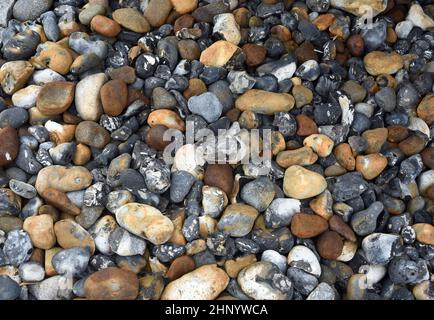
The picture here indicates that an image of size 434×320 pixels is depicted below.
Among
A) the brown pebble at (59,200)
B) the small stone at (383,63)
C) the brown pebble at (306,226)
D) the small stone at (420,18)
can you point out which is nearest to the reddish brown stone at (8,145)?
the brown pebble at (59,200)

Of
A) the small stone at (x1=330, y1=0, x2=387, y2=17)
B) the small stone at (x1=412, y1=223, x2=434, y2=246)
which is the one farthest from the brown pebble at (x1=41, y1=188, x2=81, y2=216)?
the small stone at (x1=330, y1=0, x2=387, y2=17)

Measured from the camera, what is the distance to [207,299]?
3.05 feet

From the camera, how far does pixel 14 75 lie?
1149 millimetres

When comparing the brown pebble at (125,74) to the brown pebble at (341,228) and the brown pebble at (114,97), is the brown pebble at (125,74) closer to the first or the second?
the brown pebble at (114,97)

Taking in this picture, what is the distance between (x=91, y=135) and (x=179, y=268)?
0.34m

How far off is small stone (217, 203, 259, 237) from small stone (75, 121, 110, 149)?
30 centimetres

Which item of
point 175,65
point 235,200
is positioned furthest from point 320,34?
point 235,200

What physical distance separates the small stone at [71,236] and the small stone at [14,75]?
35 centimetres

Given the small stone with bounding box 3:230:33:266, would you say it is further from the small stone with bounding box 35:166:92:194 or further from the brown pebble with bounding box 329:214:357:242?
the brown pebble with bounding box 329:214:357:242

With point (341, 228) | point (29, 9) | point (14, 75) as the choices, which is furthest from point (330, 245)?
point (29, 9)

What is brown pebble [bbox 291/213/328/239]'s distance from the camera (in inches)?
39.6

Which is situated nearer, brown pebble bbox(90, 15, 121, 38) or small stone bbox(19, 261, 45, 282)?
small stone bbox(19, 261, 45, 282)

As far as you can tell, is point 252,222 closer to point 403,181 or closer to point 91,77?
point 403,181
